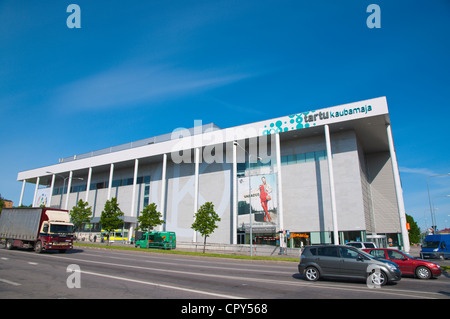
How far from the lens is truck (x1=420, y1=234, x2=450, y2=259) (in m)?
29.1

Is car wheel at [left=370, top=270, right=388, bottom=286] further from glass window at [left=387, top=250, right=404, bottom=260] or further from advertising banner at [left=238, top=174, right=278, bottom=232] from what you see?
advertising banner at [left=238, top=174, right=278, bottom=232]

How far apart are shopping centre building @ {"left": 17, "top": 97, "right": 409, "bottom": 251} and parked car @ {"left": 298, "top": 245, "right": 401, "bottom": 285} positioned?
1808 cm

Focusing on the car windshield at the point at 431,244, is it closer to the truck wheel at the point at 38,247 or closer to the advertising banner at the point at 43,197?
the truck wheel at the point at 38,247

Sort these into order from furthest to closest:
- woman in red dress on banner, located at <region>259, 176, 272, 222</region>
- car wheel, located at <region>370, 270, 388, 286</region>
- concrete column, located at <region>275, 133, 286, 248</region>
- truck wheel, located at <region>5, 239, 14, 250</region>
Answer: woman in red dress on banner, located at <region>259, 176, 272, 222</region> → concrete column, located at <region>275, 133, 286, 248</region> → truck wheel, located at <region>5, 239, 14, 250</region> → car wheel, located at <region>370, 270, 388, 286</region>

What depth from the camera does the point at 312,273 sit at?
40.6ft

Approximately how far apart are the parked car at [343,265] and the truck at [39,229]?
70.2 feet

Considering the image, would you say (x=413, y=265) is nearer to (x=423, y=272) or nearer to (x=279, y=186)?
(x=423, y=272)

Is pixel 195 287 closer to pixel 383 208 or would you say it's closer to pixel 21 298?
pixel 21 298

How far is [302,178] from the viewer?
42781 mm

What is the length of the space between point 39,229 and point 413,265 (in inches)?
1080

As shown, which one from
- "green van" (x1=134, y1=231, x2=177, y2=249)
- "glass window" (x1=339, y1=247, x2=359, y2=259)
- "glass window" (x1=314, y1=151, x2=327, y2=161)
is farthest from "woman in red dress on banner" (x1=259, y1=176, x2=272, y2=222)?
"glass window" (x1=339, y1=247, x2=359, y2=259)

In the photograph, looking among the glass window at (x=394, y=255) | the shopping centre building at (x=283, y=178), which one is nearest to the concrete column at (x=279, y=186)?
the shopping centre building at (x=283, y=178)

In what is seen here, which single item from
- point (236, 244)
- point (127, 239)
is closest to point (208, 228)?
point (236, 244)
